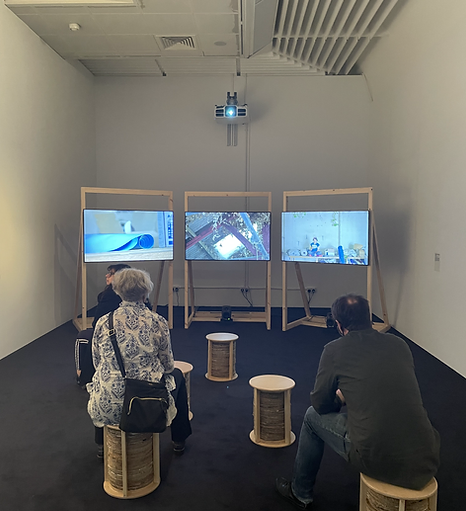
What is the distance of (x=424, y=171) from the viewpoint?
4.96m

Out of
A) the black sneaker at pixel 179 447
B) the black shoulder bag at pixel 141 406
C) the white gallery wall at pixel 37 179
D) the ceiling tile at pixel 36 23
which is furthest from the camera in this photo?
the ceiling tile at pixel 36 23

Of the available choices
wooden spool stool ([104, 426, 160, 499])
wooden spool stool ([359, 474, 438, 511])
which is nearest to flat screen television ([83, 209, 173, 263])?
wooden spool stool ([104, 426, 160, 499])

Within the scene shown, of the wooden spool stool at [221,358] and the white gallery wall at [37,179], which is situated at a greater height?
the white gallery wall at [37,179]

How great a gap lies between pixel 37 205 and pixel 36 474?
366 centimetres

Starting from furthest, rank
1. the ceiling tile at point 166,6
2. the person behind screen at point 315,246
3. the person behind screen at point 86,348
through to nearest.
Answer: the person behind screen at point 315,246
the ceiling tile at point 166,6
the person behind screen at point 86,348

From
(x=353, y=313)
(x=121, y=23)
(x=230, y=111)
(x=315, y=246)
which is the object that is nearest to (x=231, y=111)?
(x=230, y=111)

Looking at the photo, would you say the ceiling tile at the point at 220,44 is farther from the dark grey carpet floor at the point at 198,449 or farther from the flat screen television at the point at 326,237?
the dark grey carpet floor at the point at 198,449

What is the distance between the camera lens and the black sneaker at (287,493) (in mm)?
2145

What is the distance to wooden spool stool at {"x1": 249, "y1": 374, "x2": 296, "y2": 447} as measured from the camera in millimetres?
2783

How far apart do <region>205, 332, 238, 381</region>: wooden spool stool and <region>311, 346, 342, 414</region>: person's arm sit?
6.56 feet

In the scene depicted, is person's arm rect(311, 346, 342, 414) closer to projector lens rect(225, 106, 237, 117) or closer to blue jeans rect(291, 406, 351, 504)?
blue jeans rect(291, 406, 351, 504)

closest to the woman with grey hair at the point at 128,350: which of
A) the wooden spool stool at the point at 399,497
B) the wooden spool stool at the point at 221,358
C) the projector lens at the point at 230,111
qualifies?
the wooden spool stool at the point at 399,497

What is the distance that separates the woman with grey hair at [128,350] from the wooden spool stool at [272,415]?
69 cm

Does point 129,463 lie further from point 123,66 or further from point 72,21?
point 123,66
